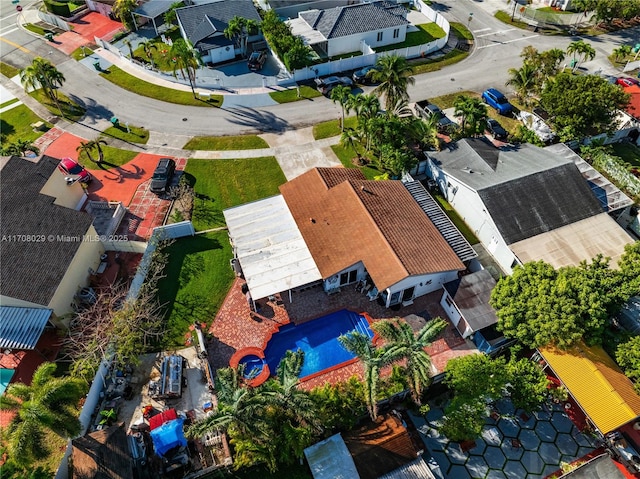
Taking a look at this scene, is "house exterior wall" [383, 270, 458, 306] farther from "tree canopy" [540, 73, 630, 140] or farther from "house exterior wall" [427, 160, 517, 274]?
"tree canopy" [540, 73, 630, 140]

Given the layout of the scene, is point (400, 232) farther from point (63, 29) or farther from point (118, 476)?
point (63, 29)

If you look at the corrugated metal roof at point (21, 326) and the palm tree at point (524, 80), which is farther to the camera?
the palm tree at point (524, 80)

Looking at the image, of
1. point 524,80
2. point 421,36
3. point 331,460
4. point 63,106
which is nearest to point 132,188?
point 63,106

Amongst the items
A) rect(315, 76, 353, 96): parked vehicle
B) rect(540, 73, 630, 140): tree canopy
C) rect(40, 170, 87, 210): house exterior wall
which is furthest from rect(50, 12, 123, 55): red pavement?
rect(540, 73, 630, 140): tree canopy

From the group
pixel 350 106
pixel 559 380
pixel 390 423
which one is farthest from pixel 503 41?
pixel 390 423

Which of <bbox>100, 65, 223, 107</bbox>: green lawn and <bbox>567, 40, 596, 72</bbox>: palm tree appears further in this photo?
<bbox>100, 65, 223, 107</bbox>: green lawn

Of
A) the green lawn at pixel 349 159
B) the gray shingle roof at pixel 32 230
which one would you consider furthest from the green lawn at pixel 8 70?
the green lawn at pixel 349 159

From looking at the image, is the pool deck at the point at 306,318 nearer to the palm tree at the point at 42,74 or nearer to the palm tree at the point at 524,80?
the palm tree at the point at 524,80
